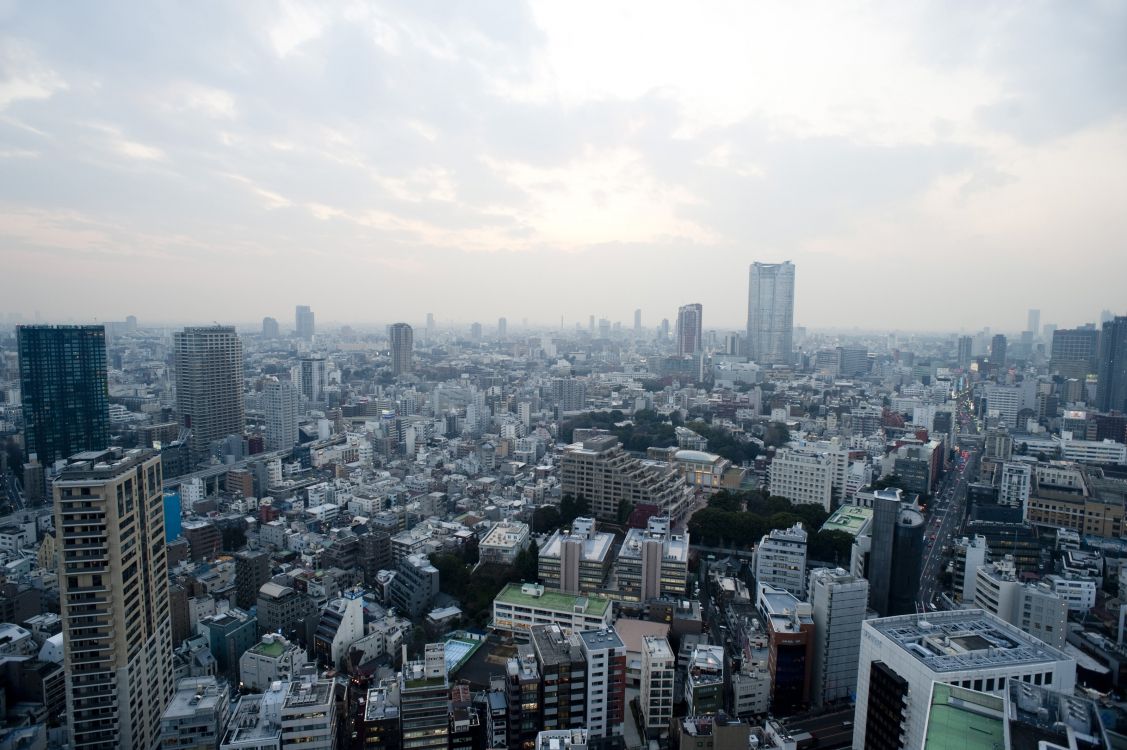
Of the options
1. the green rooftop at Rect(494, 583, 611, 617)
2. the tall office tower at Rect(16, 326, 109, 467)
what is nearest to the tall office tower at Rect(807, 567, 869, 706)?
the green rooftop at Rect(494, 583, 611, 617)

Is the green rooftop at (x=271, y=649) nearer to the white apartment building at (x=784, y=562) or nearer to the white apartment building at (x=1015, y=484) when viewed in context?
the white apartment building at (x=784, y=562)

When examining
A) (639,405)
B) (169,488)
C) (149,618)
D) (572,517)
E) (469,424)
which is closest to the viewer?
(149,618)

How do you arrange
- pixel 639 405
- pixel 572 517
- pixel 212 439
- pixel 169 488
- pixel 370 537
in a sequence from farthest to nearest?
1. pixel 639 405
2. pixel 212 439
3. pixel 169 488
4. pixel 572 517
5. pixel 370 537

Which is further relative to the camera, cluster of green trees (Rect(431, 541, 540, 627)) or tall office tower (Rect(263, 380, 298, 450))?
tall office tower (Rect(263, 380, 298, 450))

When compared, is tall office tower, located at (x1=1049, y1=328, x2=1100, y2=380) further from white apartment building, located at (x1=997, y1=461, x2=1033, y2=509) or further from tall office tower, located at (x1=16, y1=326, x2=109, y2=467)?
tall office tower, located at (x1=16, y1=326, x2=109, y2=467)

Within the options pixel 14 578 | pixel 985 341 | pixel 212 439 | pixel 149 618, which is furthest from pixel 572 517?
pixel 985 341

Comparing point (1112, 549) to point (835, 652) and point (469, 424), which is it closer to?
point (835, 652)
